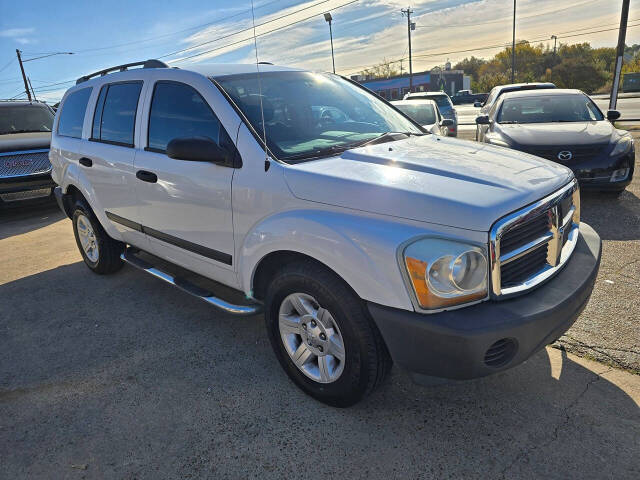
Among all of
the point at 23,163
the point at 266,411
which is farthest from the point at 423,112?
the point at 266,411

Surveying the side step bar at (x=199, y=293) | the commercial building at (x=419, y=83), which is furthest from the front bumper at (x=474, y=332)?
the commercial building at (x=419, y=83)

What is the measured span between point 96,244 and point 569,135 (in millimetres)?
6085

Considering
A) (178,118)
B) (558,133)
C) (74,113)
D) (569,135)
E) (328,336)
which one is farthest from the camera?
(558,133)

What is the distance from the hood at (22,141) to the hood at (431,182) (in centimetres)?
785

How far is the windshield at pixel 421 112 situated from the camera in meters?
10.2

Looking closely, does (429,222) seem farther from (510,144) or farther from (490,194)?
(510,144)

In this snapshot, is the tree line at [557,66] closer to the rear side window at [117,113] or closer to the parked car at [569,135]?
the parked car at [569,135]

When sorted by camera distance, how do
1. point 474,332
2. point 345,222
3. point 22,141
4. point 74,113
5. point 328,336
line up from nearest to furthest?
point 474,332 → point 345,222 → point 328,336 → point 74,113 → point 22,141

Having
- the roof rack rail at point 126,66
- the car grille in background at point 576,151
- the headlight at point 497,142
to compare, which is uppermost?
the roof rack rail at point 126,66

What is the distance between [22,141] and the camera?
28.0ft

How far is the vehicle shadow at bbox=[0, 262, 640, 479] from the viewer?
2254mm

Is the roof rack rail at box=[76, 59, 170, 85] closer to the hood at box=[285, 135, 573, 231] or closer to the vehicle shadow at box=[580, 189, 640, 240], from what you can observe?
the hood at box=[285, 135, 573, 231]

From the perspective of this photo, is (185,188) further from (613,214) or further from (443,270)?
(613,214)

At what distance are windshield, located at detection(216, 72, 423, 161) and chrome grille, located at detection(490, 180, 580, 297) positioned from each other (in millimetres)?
1145
